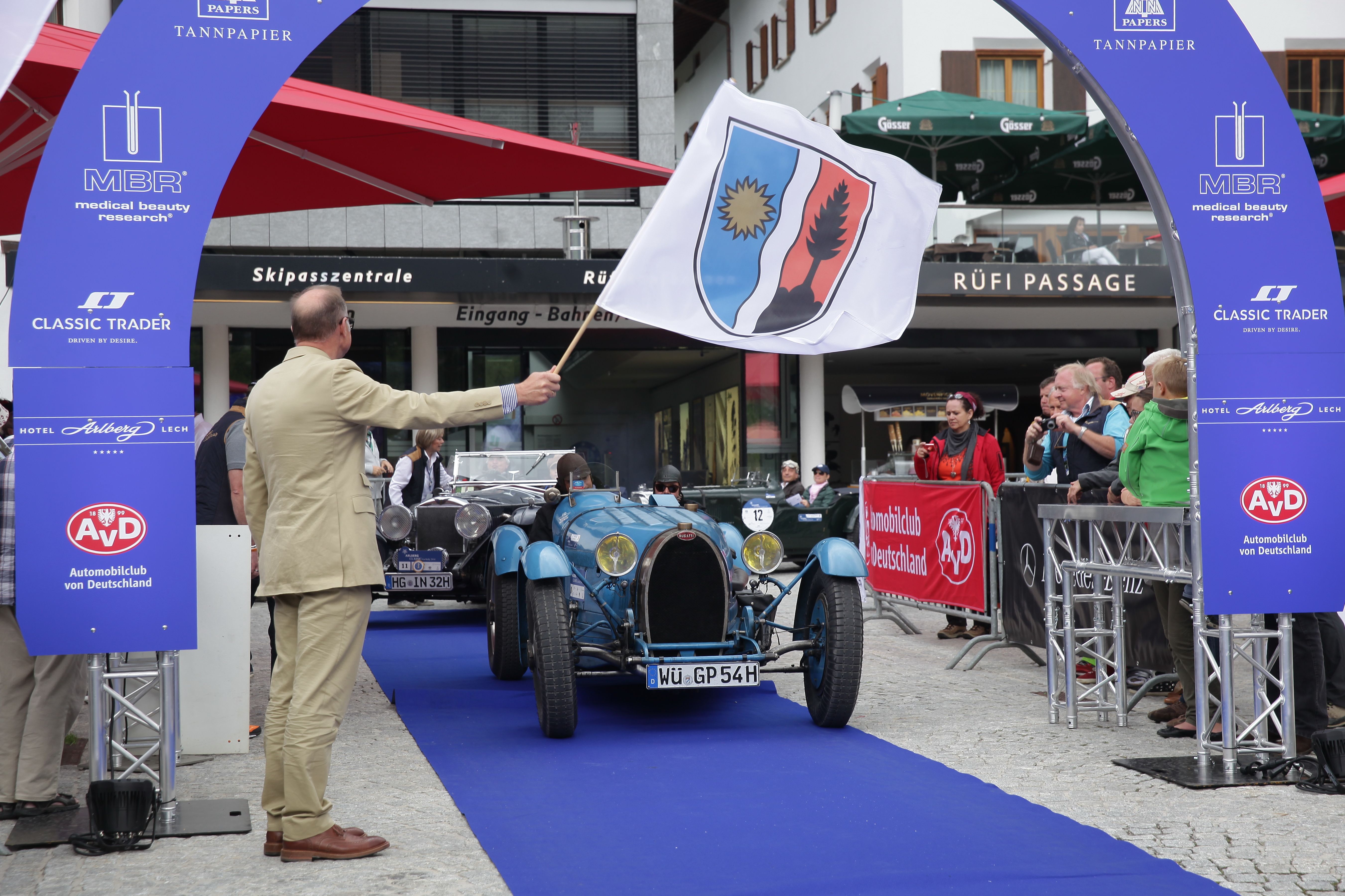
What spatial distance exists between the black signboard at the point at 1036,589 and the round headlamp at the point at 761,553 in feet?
5.70

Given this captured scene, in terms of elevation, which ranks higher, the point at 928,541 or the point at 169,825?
the point at 928,541

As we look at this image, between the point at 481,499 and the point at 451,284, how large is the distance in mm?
7863

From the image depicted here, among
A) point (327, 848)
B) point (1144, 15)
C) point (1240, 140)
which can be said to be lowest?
point (327, 848)

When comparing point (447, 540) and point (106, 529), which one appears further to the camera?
point (447, 540)

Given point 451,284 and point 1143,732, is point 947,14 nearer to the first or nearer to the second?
point 451,284

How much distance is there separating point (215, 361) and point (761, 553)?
16295 mm

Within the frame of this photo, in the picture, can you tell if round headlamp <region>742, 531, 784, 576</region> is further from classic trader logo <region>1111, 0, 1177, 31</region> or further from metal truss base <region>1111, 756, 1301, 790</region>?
classic trader logo <region>1111, 0, 1177, 31</region>

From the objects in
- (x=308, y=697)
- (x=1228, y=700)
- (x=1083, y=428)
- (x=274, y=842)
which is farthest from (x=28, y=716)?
(x=1083, y=428)

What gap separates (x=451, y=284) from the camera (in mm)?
18938

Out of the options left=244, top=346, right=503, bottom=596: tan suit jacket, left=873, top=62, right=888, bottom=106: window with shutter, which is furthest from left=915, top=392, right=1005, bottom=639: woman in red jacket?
left=873, top=62, right=888, bottom=106: window with shutter

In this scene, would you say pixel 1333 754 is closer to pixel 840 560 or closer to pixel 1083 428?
pixel 840 560

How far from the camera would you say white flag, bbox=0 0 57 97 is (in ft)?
11.2

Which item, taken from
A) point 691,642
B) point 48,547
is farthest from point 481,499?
point 48,547

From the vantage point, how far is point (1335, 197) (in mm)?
8352
